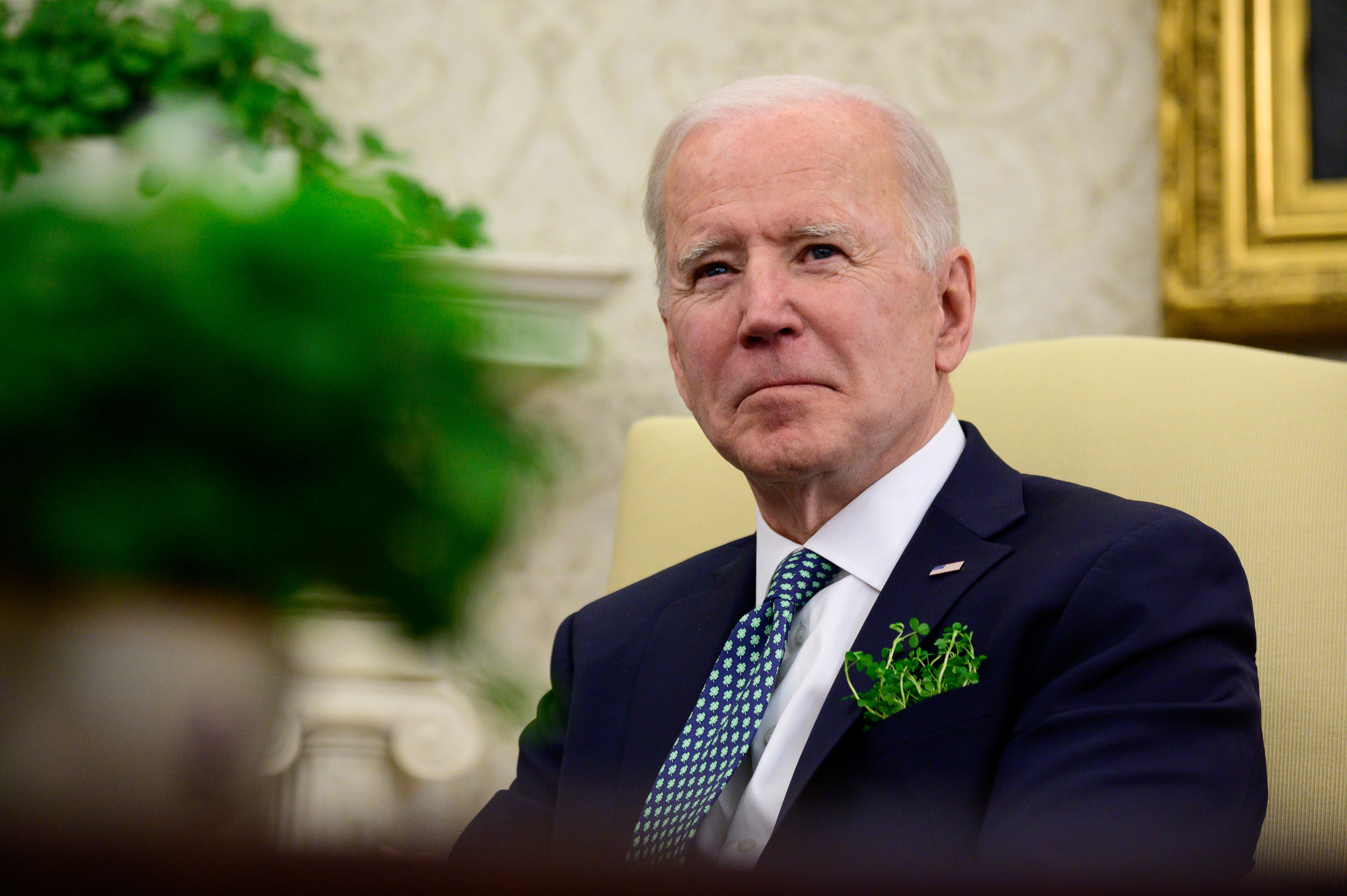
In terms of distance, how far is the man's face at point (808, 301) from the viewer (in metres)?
1.21

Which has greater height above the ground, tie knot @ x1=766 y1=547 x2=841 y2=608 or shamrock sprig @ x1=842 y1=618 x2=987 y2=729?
tie knot @ x1=766 y1=547 x2=841 y2=608

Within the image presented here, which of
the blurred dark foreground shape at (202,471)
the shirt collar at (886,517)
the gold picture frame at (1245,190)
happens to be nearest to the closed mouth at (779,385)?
the shirt collar at (886,517)

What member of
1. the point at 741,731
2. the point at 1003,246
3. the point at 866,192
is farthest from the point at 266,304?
the point at 1003,246

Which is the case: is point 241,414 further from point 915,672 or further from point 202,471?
point 915,672

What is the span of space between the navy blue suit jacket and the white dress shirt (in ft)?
0.12

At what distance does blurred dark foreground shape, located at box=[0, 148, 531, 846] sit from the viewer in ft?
0.80

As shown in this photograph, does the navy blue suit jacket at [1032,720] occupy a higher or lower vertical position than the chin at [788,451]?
lower

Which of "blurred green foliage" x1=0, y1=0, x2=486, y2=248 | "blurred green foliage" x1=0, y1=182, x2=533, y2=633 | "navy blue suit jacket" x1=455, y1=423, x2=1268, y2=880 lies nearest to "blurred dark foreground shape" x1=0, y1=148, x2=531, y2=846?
"blurred green foliage" x1=0, y1=182, x2=533, y2=633

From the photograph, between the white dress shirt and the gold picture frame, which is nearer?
the white dress shirt

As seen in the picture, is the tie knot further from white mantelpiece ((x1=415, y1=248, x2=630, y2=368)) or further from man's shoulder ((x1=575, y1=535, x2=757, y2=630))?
white mantelpiece ((x1=415, y1=248, x2=630, y2=368))

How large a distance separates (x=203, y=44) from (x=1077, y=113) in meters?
1.38

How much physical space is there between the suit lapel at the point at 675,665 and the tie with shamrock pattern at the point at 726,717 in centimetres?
3

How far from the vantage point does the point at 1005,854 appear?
870 mm

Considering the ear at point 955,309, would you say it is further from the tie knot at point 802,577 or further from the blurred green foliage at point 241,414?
the blurred green foliage at point 241,414
